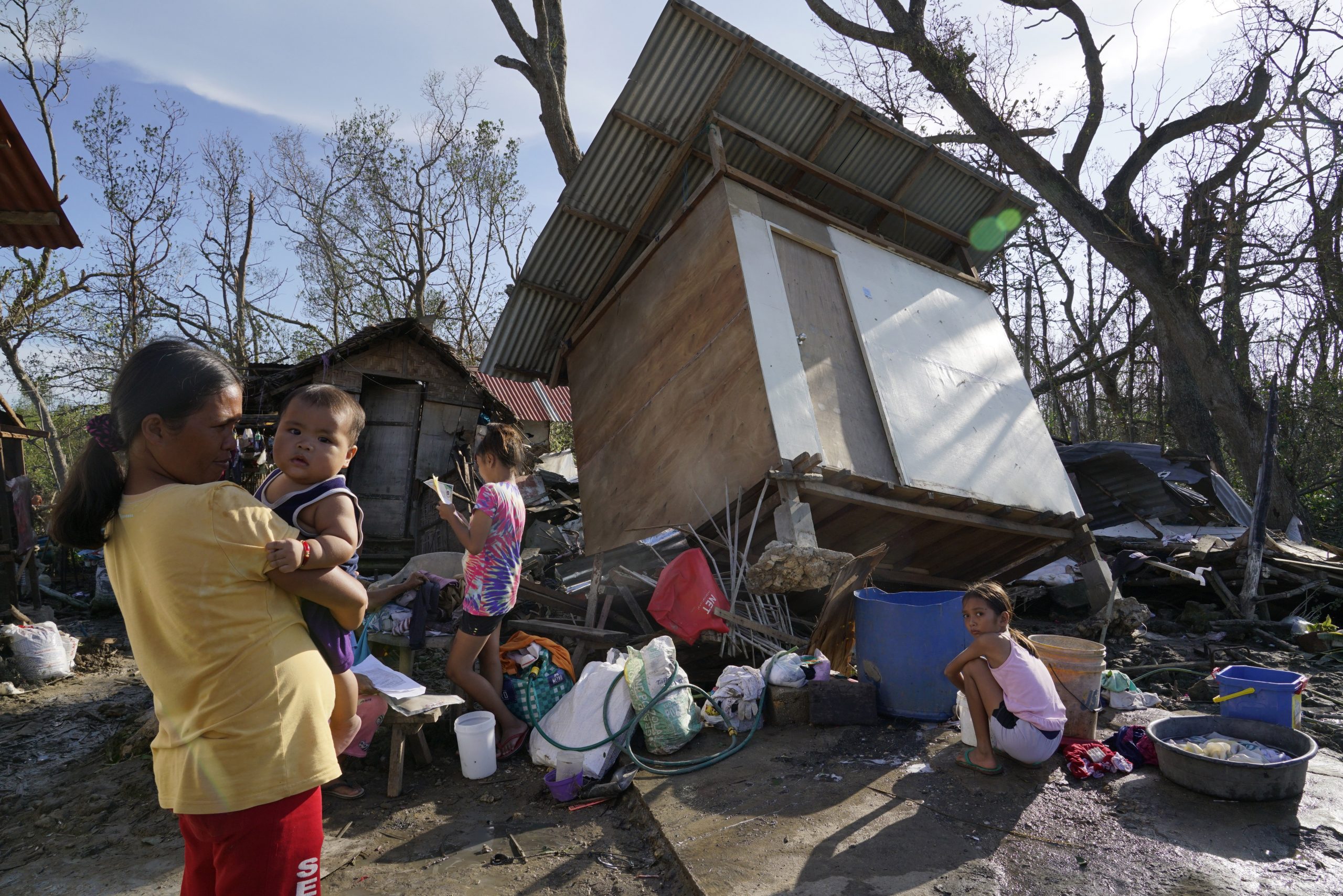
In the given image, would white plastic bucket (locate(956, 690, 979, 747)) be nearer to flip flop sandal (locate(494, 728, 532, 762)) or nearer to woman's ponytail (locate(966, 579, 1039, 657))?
woman's ponytail (locate(966, 579, 1039, 657))

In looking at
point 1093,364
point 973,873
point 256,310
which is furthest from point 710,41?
point 256,310

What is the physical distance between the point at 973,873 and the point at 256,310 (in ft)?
96.4

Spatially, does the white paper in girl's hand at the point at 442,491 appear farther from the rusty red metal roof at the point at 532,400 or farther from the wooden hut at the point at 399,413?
the rusty red metal roof at the point at 532,400

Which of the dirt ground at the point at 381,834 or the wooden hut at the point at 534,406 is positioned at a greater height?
the wooden hut at the point at 534,406

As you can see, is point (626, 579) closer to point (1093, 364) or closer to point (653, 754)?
point (653, 754)

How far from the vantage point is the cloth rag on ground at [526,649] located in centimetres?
500

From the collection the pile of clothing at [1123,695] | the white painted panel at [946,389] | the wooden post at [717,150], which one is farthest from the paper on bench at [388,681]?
the wooden post at [717,150]

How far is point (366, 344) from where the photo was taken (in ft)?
46.1

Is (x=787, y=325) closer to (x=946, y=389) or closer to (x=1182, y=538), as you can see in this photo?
(x=946, y=389)

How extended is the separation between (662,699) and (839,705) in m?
1.18

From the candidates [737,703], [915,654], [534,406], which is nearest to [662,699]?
[737,703]

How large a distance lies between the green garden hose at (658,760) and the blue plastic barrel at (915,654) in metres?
0.91

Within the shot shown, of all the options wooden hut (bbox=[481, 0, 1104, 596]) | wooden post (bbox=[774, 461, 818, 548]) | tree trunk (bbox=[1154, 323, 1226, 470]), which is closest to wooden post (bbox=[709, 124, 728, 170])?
wooden hut (bbox=[481, 0, 1104, 596])

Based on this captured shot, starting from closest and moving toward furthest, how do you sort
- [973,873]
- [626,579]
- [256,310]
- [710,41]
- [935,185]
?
[973,873] < [626,579] < [710,41] < [935,185] < [256,310]
